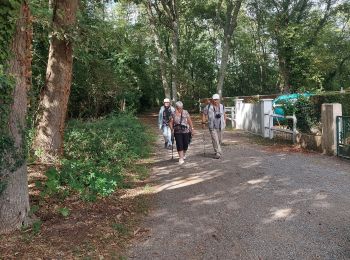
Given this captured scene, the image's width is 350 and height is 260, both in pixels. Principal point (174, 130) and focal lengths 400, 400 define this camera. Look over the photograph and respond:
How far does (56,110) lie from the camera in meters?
9.44

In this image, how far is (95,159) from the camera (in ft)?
30.6

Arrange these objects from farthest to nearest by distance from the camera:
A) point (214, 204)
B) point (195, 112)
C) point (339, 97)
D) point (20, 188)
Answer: point (195, 112), point (339, 97), point (214, 204), point (20, 188)

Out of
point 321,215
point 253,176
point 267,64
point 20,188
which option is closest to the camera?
point 20,188

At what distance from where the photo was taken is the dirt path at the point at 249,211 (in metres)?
4.73

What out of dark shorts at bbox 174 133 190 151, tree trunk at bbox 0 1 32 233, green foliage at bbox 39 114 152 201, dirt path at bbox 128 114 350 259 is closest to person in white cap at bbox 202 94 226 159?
dirt path at bbox 128 114 350 259

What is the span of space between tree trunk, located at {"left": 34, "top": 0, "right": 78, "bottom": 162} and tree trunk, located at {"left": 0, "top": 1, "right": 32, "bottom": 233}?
3538 mm

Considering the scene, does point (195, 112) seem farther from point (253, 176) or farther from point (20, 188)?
point (20, 188)

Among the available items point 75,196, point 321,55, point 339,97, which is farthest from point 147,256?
point 321,55

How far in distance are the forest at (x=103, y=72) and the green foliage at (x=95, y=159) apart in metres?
0.03

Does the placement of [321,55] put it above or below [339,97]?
above

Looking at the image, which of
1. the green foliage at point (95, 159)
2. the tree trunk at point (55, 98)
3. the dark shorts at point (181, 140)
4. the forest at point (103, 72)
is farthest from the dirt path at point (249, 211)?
the tree trunk at point (55, 98)

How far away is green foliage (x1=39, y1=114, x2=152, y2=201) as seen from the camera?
679 cm

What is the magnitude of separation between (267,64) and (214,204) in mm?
37736

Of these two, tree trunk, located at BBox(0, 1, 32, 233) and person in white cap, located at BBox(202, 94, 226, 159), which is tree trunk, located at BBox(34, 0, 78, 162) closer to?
tree trunk, located at BBox(0, 1, 32, 233)
